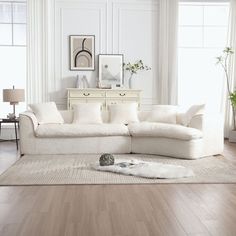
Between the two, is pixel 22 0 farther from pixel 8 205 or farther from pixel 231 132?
pixel 8 205

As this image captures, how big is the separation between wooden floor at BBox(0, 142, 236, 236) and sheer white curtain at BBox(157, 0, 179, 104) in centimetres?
414

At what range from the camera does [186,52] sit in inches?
320

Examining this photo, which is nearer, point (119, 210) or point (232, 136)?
point (119, 210)

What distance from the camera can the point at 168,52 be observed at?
7.82 meters

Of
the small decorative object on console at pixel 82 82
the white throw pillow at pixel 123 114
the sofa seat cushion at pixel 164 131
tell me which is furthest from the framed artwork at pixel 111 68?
the sofa seat cushion at pixel 164 131

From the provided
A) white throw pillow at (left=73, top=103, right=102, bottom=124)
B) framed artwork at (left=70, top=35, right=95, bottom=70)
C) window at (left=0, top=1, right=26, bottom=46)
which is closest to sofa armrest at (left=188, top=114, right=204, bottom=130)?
white throw pillow at (left=73, top=103, right=102, bottom=124)

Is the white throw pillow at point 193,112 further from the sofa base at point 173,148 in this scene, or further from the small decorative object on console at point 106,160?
the small decorative object on console at point 106,160

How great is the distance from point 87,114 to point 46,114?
65 centimetres

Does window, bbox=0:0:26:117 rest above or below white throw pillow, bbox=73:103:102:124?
above

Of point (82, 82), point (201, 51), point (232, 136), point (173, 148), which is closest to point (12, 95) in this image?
point (82, 82)

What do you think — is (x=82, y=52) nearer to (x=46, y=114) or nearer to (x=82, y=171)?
(x=46, y=114)

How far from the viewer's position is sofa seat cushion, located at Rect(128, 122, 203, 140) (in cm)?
530

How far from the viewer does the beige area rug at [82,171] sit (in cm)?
402

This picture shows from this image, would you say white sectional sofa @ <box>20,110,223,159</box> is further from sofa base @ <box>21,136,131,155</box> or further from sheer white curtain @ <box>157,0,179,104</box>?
sheer white curtain @ <box>157,0,179,104</box>
